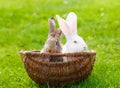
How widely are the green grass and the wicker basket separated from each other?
0.24 m

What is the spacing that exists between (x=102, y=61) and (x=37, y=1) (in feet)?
17.7

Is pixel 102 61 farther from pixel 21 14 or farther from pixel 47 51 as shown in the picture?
pixel 21 14

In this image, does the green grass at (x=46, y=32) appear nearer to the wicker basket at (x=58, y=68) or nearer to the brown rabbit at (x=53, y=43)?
the wicker basket at (x=58, y=68)

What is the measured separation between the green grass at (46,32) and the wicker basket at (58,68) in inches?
9.4

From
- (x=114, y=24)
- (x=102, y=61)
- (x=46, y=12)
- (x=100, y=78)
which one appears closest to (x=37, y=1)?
(x=46, y=12)

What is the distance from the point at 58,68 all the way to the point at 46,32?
374 cm

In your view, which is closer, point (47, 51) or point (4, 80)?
point (47, 51)

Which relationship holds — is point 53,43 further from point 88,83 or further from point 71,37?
point 88,83

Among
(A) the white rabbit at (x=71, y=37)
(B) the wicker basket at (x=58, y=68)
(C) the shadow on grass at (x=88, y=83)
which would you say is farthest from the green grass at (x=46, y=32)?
(A) the white rabbit at (x=71, y=37)

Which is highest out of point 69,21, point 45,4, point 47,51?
point 45,4

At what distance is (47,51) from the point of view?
535 centimetres

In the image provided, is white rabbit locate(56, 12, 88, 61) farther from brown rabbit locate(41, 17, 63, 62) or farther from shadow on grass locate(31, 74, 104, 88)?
shadow on grass locate(31, 74, 104, 88)

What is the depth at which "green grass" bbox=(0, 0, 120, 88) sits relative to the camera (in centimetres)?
601

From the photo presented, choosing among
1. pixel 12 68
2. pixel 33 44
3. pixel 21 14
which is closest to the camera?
pixel 12 68
